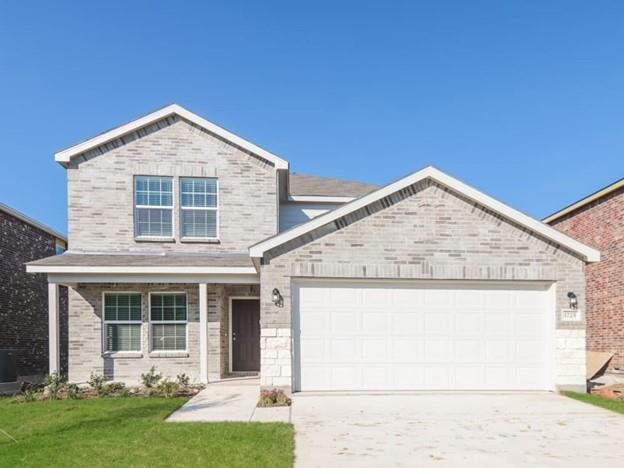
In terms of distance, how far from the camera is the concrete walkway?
8086 mm

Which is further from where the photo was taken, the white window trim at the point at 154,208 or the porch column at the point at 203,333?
the white window trim at the point at 154,208

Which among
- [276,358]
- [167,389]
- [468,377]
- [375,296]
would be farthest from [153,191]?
[468,377]

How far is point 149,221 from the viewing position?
13219mm

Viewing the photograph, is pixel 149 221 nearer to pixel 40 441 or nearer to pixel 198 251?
pixel 198 251

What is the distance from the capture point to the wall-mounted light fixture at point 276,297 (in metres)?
9.83

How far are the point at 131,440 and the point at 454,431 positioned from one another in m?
4.78

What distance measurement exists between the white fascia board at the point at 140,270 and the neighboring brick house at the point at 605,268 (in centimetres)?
1161

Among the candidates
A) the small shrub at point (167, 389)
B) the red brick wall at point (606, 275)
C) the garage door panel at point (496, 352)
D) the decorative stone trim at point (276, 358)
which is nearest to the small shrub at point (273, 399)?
the decorative stone trim at point (276, 358)

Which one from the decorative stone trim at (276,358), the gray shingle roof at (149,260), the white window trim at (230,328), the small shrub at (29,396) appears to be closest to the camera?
the decorative stone trim at (276,358)

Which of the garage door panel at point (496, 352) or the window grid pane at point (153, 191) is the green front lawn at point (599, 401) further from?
the window grid pane at point (153, 191)

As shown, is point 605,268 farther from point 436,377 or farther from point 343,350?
point 343,350

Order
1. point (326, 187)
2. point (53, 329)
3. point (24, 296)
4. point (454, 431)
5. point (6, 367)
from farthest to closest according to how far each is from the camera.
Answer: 1. point (326, 187)
2. point (24, 296)
3. point (6, 367)
4. point (53, 329)
5. point (454, 431)

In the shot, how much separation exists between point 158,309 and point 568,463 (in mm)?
10044

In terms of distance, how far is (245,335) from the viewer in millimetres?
13477
